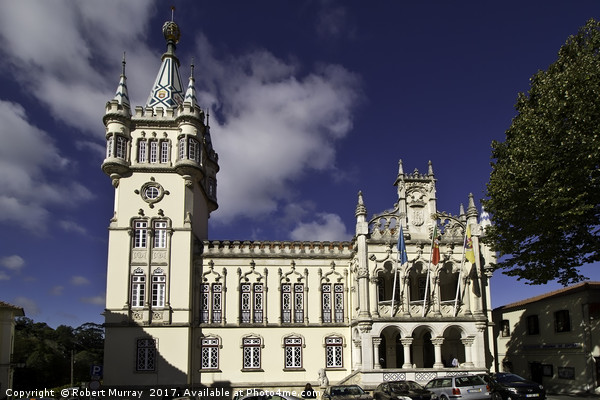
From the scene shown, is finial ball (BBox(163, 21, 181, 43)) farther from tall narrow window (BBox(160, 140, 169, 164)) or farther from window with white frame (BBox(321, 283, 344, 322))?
window with white frame (BBox(321, 283, 344, 322))

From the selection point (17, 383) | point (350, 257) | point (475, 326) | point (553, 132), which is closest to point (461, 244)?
point (475, 326)

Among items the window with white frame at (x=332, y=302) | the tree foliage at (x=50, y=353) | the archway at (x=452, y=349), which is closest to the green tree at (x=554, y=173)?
the archway at (x=452, y=349)

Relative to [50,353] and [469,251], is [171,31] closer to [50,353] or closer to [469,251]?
[469,251]

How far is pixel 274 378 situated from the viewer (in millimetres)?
33625

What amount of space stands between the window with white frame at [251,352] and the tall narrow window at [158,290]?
6.08 metres

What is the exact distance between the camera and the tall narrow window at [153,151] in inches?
1389

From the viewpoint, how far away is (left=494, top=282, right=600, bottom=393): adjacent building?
29.3 metres

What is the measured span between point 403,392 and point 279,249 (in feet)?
51.3

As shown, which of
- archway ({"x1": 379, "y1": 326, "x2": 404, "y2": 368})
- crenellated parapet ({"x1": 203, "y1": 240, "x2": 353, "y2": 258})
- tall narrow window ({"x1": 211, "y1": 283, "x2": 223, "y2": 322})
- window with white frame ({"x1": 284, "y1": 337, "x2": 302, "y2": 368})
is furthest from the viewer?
crenellated parapet ({"x1": 203, "y1": 240, "x2": 353, "y2": 258})

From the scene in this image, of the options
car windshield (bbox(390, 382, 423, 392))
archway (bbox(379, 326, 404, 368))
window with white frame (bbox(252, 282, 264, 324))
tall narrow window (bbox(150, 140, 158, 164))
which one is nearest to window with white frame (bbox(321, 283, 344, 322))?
archway (bbox(379, 326, 404, 368))

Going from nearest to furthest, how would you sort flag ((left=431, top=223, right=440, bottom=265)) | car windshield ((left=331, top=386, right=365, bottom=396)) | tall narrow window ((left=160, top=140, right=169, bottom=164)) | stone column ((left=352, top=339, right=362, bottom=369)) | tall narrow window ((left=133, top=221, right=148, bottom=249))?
car windshield ((left=331, top=386, right=365, bottom=396)) < flag ((left=431, top=223, right=440, bottom=265)) < stone column ((left=352, top=339, right=362, bottom=369)) < tall narrow window ((left=133, top=221, right=148, bottom=249)) < tall narrow window ((left=160, top=140, right=169, bottom=164))

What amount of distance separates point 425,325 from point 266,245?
12.0 meters

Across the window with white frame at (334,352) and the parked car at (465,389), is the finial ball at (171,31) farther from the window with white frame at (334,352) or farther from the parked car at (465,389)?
the parked car at (465,389)

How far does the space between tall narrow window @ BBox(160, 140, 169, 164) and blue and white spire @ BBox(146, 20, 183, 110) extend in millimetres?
2682
